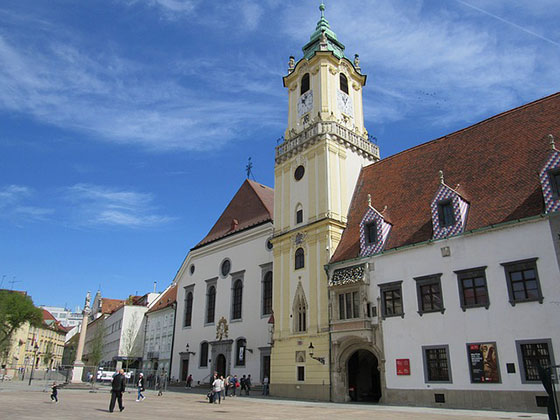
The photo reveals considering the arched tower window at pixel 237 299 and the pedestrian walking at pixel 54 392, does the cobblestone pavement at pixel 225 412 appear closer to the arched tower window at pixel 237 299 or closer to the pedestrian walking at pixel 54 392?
the pedestrian walking at pixel 54 392

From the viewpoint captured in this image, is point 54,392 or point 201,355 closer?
point 54,392

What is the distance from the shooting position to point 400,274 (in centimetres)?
2205

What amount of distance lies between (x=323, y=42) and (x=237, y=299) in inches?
827

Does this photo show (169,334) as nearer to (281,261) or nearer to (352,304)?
(281,261)

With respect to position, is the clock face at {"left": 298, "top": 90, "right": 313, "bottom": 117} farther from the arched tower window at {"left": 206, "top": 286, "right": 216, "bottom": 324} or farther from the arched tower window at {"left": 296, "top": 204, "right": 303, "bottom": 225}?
the arched tower window at {"left": 206, "top": 286, "right": 216, "bottom": 324}

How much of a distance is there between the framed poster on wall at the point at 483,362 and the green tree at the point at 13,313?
58901mm

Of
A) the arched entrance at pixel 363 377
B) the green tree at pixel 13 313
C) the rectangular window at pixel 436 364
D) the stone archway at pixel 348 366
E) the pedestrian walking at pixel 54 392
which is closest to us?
the pedestrian walking at pixel 54 392

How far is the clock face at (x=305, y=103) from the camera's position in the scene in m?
32.7

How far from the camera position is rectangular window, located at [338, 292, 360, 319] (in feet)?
77.0

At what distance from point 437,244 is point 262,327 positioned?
52.9 ft

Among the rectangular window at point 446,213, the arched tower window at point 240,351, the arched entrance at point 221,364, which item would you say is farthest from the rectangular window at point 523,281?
the arched entrance at point 221,364

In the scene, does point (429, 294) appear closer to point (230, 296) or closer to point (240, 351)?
point (240, 351)

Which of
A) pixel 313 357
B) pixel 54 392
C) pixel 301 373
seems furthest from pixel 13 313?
pixel 313 357

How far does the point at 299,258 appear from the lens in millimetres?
28250
